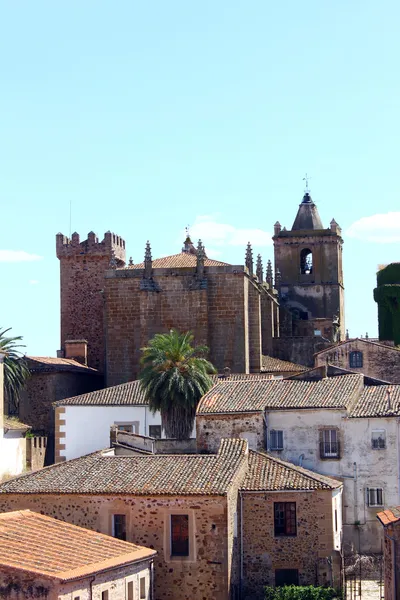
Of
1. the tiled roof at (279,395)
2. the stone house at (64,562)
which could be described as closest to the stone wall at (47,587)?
the stone house at (64,562)

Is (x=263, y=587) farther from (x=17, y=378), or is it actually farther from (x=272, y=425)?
(x=17, y=378)

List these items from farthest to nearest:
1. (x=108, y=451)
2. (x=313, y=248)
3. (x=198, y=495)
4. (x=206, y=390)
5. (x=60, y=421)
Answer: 1. (x=313, y=248)
2. (x=60, y=421)
3. (x=206, y=390)
4. (x=108, y=451)
5. (x=198, y=495)

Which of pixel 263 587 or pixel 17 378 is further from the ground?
pixel 17 378

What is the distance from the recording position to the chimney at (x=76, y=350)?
67.5 meters

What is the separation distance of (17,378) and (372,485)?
21.5 meters

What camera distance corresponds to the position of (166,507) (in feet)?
116

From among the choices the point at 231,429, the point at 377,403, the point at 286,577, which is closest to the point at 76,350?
the point at 231,429

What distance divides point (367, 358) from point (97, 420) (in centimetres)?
1341

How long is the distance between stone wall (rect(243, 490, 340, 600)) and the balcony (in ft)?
21.5

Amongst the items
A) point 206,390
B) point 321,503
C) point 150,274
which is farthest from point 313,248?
Result: point 321,503

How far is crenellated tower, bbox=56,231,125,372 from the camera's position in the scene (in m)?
73.7

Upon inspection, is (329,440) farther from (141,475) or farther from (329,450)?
(141,475)

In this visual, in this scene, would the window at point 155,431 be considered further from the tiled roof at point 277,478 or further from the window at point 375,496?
the tiled roof at point 277,478

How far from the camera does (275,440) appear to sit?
44.0 meters
